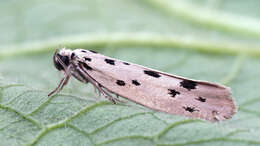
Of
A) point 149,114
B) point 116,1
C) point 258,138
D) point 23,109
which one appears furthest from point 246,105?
point 116,1

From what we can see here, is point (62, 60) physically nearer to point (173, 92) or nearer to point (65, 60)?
point (65, 60)

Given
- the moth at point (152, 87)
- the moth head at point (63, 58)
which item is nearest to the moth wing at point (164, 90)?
the moth at point (152, 87)

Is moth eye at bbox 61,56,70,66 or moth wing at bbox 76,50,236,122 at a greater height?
moth eye at bbox 61,56,70,66

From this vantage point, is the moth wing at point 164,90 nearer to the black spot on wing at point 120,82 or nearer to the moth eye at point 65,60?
the black spot on wing at point 120,82

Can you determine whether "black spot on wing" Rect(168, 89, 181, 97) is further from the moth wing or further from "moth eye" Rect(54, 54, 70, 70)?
"moth eye" Rect(54, 54, 70, 70)

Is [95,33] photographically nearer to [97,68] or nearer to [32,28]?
[32,28]

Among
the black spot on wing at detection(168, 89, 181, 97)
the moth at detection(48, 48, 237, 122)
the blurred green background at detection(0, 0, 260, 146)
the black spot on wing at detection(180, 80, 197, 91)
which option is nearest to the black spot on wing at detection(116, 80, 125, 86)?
the moth at detection(48, 48, 237, 122)

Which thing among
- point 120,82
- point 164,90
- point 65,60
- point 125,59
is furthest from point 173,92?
point 125,59
